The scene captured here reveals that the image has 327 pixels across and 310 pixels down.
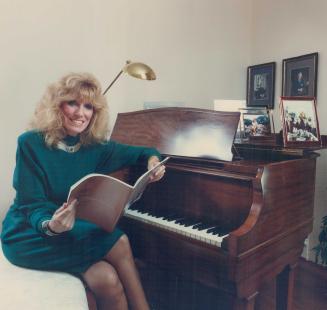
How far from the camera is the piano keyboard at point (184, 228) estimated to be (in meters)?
1.40

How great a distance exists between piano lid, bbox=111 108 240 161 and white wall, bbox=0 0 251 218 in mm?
565

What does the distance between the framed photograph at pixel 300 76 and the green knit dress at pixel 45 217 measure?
75.8 inches

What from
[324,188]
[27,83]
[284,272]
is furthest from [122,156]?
[324,188]

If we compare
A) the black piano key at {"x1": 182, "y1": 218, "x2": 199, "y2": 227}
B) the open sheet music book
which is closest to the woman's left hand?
the open sheet music book

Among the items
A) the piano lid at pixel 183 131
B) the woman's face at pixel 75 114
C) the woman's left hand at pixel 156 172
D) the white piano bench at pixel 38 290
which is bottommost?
the white piano bench at pixel 38 290

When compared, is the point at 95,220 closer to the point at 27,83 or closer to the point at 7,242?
the point at 7,242

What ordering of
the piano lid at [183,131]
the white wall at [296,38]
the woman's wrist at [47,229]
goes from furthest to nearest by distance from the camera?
the white wall at [296,38] < the piano lid at [183,131] < the woman's wrist at [47,229]

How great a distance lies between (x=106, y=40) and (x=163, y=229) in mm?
1427

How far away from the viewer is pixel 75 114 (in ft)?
5.16

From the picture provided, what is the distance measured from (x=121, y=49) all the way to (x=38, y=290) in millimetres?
1748

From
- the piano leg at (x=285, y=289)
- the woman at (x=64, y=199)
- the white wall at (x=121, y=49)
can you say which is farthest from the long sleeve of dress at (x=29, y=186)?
the piano leg at (x=285, y=289)

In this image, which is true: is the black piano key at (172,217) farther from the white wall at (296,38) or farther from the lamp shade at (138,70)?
the white wall at (296,38)

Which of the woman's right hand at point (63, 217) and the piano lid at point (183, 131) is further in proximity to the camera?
the piano lid at point (183, 131)

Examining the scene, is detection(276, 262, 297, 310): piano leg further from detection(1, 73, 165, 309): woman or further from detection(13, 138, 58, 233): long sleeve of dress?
detection(13, 138, 58, 233): long sleeve of dress
